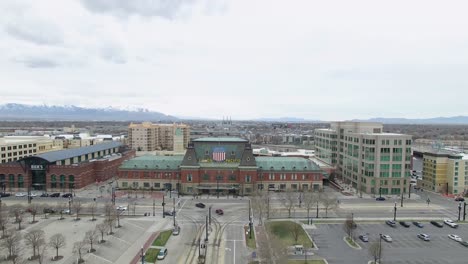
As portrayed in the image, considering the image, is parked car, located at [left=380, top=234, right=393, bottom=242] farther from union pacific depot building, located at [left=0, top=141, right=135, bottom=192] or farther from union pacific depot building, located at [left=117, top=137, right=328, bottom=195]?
union pacific depot building, located at [left=0, top=141, right=135, bottom=192]

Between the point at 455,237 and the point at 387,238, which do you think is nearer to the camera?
the point at 387,238

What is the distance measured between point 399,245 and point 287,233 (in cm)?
1743

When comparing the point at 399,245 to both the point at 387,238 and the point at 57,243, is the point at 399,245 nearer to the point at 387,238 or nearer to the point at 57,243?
the point at 387,238

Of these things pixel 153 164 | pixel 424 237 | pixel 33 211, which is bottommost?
pixel 424 237

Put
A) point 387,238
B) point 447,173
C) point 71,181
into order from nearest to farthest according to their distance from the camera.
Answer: point 387,238
point 71,181
point 447,173

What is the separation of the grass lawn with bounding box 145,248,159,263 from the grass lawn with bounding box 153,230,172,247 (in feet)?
8.18

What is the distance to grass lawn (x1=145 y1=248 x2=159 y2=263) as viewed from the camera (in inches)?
1939

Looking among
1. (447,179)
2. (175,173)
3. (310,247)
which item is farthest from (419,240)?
(175,173)

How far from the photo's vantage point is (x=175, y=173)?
95750mm

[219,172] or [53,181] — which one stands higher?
[219,172]

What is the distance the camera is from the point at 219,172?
9188 cm

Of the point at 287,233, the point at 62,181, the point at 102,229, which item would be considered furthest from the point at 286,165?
the point at 62,181

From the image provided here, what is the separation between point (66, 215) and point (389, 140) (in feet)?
254

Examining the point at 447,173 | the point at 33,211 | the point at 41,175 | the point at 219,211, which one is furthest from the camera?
the point at 447,173
